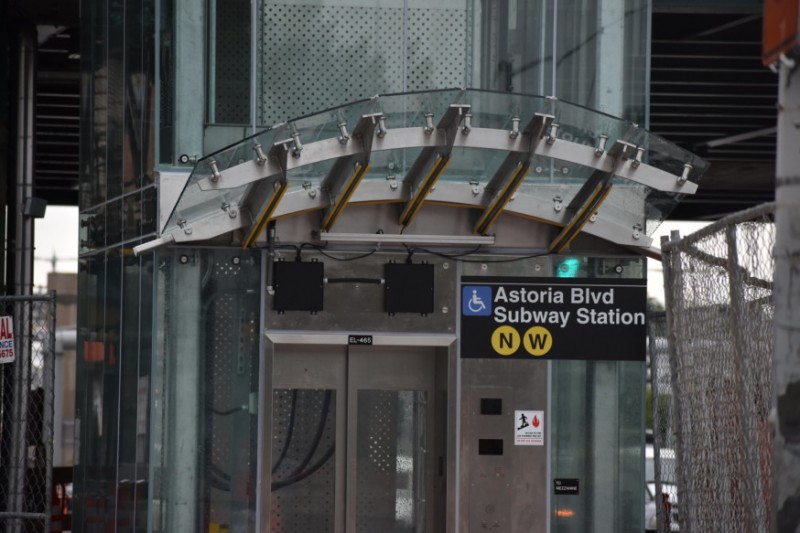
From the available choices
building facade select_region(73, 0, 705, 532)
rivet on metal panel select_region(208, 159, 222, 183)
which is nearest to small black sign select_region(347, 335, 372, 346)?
building facade select_region(73, 0, 705, 532)

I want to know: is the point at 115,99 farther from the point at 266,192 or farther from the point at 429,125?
the point at 429,125

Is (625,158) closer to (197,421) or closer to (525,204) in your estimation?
(525,204)

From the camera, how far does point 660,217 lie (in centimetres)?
1184

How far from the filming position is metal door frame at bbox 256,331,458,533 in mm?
11602

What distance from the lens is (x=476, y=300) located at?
11.8 m

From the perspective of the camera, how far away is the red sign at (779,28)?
139 inches

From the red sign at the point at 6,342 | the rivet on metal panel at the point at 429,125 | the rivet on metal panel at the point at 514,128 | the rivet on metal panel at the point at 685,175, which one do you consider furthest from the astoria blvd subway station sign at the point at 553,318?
the red sign at the point at 6,342

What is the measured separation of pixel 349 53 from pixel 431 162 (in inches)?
66.4

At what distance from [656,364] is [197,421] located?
13.0 feet

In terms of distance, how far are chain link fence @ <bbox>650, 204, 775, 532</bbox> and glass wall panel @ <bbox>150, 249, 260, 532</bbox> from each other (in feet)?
13.1

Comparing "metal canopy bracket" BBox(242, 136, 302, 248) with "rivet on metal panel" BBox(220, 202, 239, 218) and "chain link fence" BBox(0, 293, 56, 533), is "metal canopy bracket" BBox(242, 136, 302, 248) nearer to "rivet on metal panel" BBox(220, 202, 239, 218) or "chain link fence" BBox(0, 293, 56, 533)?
"rivet on metal panel" BBox(220, 202, 239, 218)

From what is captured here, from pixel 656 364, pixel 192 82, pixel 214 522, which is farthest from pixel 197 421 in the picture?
pixel 656 364

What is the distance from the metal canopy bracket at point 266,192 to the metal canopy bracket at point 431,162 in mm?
1091

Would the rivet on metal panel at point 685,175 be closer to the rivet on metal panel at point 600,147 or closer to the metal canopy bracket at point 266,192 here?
the rivet on metal panel at point 600,147
